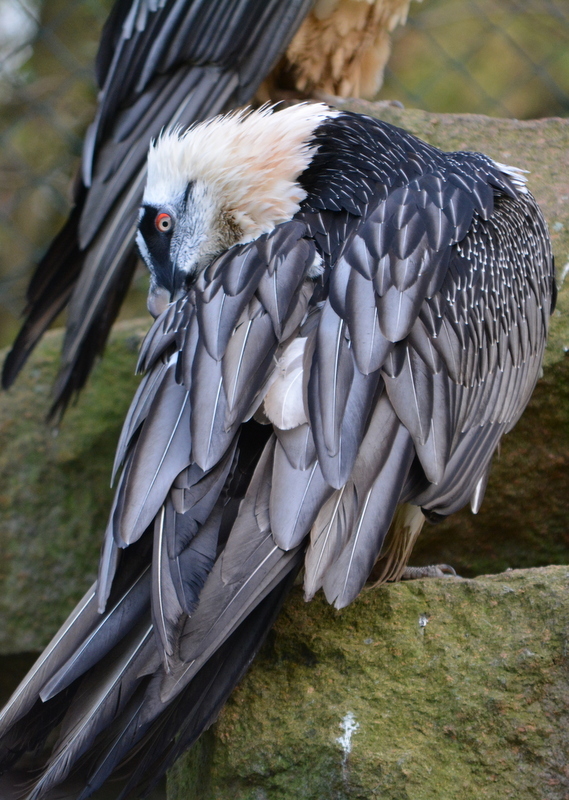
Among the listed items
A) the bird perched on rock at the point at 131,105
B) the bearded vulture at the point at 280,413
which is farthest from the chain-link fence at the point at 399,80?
the bearded vulture at the point at 280,413

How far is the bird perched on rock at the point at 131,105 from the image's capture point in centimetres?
356

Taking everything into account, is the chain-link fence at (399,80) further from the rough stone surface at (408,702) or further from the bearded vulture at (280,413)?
the rough stone surface at (408,702)

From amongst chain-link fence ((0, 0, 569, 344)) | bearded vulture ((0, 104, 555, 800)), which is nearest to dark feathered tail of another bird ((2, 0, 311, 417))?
bearded vulture ((0, 104, 555, 800))

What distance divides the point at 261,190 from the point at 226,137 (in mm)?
222

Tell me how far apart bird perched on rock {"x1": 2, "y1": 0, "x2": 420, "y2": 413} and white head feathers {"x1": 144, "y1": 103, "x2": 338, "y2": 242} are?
95 cm

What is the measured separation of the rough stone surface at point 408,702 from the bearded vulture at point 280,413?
5.4 inches

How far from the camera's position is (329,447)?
180cm

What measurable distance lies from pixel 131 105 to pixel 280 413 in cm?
226

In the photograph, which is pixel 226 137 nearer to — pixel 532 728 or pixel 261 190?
pixel 261 190

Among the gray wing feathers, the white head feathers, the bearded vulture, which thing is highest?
the white head feathers

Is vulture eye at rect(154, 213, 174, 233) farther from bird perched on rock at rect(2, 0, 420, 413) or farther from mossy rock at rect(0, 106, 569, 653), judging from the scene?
mossy rock at rect(0, 106, 569, 653)

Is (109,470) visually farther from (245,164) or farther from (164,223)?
(245,164)

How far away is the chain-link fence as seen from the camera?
5.31 m

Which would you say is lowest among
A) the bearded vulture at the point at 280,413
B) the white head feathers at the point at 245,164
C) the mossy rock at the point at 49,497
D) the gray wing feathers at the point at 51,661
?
the mossy rock at the point at 49,497
